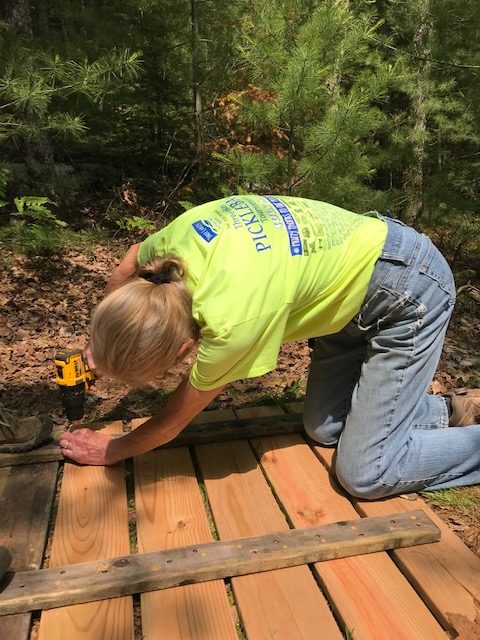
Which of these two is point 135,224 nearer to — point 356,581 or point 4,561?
point 4,561

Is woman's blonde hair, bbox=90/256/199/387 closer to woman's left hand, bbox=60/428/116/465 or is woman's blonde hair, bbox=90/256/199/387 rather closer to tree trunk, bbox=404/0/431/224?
woman's left hand, bbox=60/428/116/465

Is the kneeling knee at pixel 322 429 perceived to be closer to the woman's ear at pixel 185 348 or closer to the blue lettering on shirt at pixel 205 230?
the woman's ear at pixel 185 348

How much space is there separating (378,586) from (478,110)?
17.0 feet

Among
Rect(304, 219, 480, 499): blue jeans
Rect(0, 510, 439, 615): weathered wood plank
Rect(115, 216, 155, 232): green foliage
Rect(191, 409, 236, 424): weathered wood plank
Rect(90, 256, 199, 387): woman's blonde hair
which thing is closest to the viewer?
Rect(90, 256, 199, 387): woman's blonde hair

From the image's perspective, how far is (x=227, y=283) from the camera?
1.63 metres

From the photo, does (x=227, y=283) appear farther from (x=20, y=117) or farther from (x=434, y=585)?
(x=20, y=117)

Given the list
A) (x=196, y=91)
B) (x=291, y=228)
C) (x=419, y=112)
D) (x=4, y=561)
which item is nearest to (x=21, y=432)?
(x=4, y=561)

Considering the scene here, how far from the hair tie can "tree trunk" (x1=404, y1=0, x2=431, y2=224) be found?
4.73m

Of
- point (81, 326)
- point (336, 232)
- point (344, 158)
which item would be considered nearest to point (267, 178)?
point (344, 158)

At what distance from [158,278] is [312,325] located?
64cm

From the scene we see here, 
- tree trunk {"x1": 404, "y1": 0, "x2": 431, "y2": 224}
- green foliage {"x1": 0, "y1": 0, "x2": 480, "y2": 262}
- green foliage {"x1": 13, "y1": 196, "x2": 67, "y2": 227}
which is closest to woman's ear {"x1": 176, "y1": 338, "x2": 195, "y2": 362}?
green foliage {"x1": 0, "y1": 0, "x2": 480, "y2": 262}

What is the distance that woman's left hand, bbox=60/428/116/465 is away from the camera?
2.36m

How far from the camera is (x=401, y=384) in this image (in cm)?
216

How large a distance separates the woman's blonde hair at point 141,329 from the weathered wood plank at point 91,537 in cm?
72
